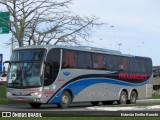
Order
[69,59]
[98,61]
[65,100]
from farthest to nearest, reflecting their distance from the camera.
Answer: [98,61]
[69,59]
[65,100]

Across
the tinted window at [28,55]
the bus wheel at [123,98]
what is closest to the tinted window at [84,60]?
the tinted window at [28,55]

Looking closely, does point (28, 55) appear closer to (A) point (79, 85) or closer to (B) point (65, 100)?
(B) point (65, 100)

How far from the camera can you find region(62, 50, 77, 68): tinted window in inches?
906

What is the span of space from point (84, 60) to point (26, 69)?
3987 mm

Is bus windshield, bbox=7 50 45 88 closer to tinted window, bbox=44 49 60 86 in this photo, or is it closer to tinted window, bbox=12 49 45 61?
tinted window, bbox=12 49 45 61

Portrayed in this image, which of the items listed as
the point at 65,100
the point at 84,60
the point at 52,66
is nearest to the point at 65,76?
the point at 52,66

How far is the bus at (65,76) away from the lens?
22.0 meters

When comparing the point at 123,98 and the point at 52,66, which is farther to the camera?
the point at 123,98

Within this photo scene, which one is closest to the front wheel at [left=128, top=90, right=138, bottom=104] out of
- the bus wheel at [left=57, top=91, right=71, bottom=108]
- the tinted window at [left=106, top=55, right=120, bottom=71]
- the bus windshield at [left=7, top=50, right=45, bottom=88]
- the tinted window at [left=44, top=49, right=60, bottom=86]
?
the tinted window at [left=106, top=55, right=120, bottom=71]

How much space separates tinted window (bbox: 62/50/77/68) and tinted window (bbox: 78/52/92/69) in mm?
478

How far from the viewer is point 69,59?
76.7ft

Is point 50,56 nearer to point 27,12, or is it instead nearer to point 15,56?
point 15,56

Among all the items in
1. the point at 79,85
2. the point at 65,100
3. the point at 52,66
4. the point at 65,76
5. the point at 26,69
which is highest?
the point at 52,66

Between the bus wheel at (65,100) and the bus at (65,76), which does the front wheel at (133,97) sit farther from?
the bus wheel at (65,100)
